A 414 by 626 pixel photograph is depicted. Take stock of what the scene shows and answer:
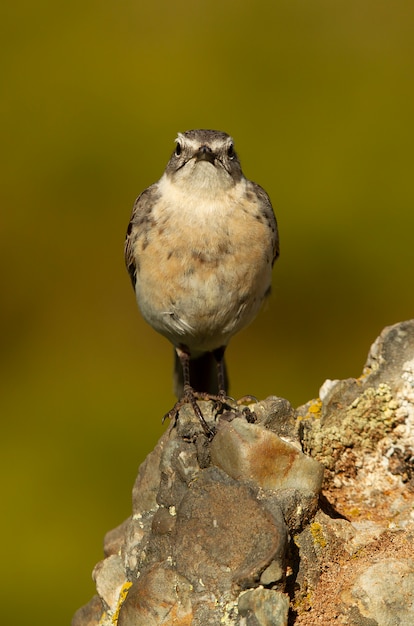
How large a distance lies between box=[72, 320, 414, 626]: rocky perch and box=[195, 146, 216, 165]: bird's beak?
1.34 m

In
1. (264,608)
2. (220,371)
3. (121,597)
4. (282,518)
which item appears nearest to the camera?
(264,608)

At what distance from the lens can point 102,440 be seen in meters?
7.65

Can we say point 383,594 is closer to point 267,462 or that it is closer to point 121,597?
point 267,462

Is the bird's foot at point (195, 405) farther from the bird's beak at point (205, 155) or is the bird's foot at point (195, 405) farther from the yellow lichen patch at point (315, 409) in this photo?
the bird's beak at point (205, 155)

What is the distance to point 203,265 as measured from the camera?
4.91 m

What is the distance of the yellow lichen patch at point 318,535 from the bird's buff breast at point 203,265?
1.68 meters

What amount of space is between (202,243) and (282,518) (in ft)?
6.09

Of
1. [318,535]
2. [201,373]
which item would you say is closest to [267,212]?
[201,373]

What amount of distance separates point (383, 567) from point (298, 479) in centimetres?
43

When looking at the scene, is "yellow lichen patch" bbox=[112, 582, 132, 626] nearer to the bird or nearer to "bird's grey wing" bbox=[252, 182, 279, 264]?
the bird

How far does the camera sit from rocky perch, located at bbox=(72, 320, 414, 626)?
3.36m

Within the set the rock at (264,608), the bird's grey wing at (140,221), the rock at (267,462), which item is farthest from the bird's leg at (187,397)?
the rock at (264,608)

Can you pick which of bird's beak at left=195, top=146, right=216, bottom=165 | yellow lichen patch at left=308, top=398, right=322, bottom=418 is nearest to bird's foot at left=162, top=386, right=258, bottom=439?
yellow lichen patch at left=308, top=398, right=322, bottom=418

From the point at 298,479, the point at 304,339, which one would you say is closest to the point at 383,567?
the point at 298,479
